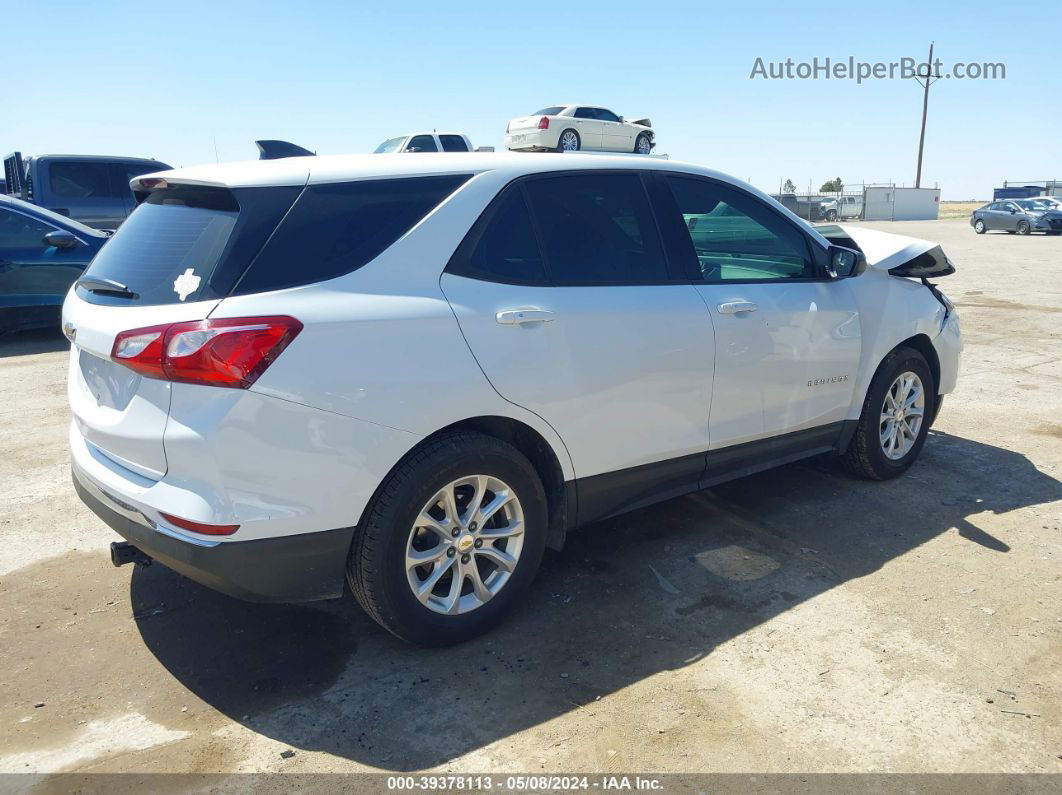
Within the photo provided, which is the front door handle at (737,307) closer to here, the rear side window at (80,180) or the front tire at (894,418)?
the front tire at (894,418)

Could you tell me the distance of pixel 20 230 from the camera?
30.4ft

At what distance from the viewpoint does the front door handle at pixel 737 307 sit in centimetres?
393

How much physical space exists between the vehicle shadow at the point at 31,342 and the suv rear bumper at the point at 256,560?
7186 mm

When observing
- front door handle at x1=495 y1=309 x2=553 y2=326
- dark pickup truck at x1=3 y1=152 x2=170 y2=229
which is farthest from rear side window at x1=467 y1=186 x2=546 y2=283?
dark pickup truck at x1=3 y1=152 x2=170 y2=229

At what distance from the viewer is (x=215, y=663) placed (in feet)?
10.7

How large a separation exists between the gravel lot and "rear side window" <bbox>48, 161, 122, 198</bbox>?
10314mm

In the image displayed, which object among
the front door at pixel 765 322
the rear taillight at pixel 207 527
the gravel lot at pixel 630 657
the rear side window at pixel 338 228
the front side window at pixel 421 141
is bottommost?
the gravel lot at pixel 630 657

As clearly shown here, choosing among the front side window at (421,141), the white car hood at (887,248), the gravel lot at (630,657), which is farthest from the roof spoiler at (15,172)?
the white car hood at (887,248)

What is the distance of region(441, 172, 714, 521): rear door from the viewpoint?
10.7 feet

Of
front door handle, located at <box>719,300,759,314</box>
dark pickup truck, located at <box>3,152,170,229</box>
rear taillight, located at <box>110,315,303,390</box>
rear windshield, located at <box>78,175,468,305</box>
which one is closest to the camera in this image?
rear taillight, located at <box>110,315,303,390</box>

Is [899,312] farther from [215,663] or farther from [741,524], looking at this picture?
[215,663]

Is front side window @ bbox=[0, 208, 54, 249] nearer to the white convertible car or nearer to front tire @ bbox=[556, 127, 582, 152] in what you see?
the white convertible car

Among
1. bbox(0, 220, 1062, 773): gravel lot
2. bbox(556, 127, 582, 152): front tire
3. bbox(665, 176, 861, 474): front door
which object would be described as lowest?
bbox(0, 220, 1062, 773): gravel lot

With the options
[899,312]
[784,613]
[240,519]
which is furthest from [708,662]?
[899,312]
